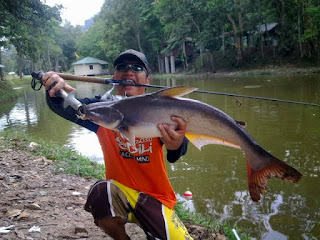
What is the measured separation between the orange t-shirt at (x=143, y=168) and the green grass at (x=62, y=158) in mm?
2415

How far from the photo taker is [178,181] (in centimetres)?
527

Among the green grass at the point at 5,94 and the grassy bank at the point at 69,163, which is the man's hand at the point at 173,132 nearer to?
the grassy bank at the point at 69,163

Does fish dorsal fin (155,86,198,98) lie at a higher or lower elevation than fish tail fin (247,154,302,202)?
higher

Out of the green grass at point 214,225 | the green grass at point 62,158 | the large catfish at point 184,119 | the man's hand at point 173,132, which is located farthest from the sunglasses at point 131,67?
the green grass at point 62,158

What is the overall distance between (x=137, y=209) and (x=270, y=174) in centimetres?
119

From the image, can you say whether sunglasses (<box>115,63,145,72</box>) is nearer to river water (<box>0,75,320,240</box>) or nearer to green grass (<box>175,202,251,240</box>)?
river water (<box>0,75,320,240</box>)

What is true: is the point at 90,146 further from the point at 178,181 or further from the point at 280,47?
the point at 280,47

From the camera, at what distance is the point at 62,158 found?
5871 millimetres

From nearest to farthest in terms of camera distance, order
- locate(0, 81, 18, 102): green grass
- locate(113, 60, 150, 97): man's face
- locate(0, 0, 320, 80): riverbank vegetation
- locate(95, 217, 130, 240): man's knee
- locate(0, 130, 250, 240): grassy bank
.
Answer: locate(95, 217, 130, 240): man's knee < locate(113, 60, 150, 97): man's face < locate(0, 130, 250, 240): grassy bank < locate(0, 0, 320, 80): riverbank vegetation < locate(0, 81, 18, 102): green grass

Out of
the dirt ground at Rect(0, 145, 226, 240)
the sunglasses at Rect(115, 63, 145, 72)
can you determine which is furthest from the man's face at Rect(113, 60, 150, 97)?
the dirt ground at Rect(0, 145, 226, 240)

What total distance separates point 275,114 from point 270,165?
826 centimetres

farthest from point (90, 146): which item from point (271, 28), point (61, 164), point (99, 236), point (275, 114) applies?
point (271, 28)

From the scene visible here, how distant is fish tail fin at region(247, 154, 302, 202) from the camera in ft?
6.68

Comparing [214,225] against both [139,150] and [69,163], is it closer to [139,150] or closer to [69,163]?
[139,150]
